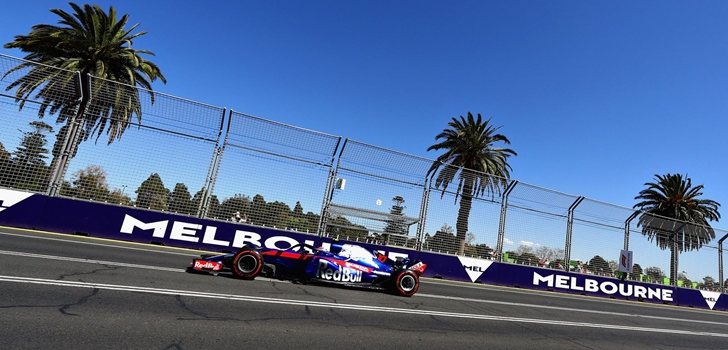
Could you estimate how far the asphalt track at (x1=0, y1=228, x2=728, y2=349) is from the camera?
12.8ft

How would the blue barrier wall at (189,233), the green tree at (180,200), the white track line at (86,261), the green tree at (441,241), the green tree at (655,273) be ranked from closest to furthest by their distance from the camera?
the white track line at (86,261) → the blue barrier wall at (189,233) → the green tree at (180,200) → the green tree at (441,241) → the green tree at (655,273)

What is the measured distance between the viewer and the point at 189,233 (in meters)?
12.4

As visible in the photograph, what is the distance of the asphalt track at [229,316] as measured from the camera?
3.91m

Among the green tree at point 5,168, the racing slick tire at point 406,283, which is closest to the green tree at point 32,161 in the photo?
the green tree at point 5,168

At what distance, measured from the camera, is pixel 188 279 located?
22.9 feet

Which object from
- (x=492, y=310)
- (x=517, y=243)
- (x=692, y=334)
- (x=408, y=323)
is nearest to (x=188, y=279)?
(x=408, y=323)

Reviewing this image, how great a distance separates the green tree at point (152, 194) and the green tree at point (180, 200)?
0.19 meters

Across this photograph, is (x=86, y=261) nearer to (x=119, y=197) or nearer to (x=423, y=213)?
(x=119, y=197)

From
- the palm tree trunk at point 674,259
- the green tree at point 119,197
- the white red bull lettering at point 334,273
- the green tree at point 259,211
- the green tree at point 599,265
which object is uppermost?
the palm tree trunk at point 674,259

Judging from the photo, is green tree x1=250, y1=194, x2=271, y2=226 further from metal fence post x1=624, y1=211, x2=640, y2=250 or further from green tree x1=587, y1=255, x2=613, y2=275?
metal fence post x1=624, y1=211, x2=640, y2=250

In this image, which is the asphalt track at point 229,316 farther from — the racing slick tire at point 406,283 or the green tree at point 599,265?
the green tree at point 599,265

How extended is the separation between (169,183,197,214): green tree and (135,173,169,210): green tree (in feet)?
0.62

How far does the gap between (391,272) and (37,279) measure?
608 cm

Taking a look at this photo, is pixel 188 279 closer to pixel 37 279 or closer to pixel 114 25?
pixel 37 279
